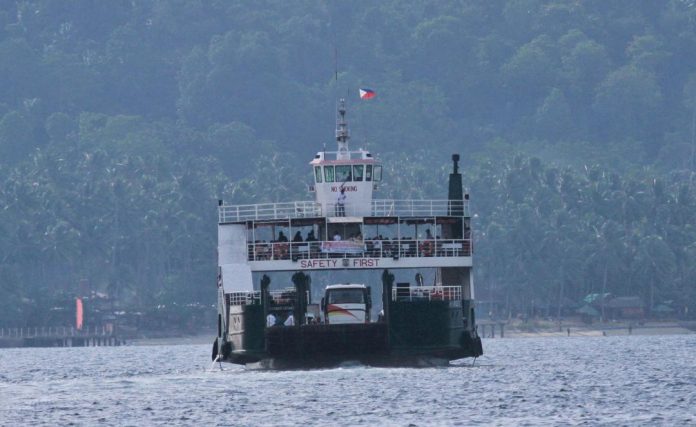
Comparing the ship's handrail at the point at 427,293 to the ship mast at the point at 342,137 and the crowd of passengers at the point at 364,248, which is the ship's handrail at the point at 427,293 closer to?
the crowd of passengers at the point at 364,248

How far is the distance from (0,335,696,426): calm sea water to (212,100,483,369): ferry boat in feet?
4.64

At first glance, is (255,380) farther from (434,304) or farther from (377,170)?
(377,170)

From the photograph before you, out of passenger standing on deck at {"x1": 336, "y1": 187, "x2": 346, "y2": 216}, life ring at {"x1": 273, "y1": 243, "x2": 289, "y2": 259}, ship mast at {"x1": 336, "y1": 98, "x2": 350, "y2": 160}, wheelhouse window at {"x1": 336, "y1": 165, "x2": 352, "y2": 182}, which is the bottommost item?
life ring at {"x1": 273, "y1": 243, "x2": 289, "y2": 259}

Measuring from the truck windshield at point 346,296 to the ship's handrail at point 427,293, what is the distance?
1.72 metres

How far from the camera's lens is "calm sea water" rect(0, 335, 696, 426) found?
3563 inches

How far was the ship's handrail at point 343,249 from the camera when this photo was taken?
11406cm

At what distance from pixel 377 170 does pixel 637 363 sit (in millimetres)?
23590

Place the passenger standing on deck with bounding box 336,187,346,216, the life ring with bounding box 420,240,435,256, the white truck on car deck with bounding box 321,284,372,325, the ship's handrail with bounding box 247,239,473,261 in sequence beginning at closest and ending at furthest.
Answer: the white truck on car deck with bounding box 321,284,372,325 → the ship's handrail with bounding box 247,239,473,261 → the life ring with bounding box 420,240,435,256 → the passenger standing on deck with bounding box 336,187,346,216

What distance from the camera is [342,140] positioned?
12225 centimetres

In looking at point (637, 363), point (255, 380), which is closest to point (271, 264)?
point (255, 380)

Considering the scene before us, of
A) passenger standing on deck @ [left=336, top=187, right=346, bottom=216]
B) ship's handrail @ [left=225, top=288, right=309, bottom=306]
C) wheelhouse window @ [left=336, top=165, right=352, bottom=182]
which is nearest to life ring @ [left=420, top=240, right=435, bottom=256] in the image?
passenger standing on deck @ [left=336, top=187, right=346, bottom=216]

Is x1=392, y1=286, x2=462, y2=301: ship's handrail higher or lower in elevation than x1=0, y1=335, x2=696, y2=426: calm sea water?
higher

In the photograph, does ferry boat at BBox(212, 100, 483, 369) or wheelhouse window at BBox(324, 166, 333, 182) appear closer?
ferry boat at BBox(212, 100, 483, 369)

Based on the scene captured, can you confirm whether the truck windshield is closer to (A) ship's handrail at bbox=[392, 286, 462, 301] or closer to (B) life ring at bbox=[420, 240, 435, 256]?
(A) ship's handrail at bbox=[392, 286, 462, 301]
